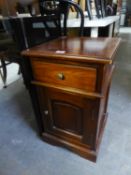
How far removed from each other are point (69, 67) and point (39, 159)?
2.48ft

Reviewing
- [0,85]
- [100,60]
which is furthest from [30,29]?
[0,85]

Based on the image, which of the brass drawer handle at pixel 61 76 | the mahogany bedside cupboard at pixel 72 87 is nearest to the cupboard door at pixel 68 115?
the mahogany bedside cupboard at pixel 72 87

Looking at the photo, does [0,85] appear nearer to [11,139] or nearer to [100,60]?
[11,139]

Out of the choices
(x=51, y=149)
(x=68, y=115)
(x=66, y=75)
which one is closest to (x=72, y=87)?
(x=66, y=75)

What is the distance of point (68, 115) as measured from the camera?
932 mm

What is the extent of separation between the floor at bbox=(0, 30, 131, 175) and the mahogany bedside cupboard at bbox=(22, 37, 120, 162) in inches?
3.6

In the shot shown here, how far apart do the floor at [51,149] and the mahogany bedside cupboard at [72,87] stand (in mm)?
92

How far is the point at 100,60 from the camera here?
1.97 feet

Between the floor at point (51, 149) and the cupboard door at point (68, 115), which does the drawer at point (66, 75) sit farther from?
the floor at point (51, 149)

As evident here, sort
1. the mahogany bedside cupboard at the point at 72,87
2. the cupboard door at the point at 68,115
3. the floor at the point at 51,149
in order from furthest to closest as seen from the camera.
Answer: the floor at the point at 51,149
the cupboard door at the point at 68,115
the mahogany bedside cupboard at the point at 72,87

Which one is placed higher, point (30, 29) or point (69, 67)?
point (30, 29)

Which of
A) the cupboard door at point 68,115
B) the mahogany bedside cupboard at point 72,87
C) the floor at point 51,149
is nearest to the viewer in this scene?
the mahogany bedside cupboard at point 72,87

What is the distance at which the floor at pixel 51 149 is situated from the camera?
Result: 0.98 m

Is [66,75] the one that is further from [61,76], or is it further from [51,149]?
[51,149]
